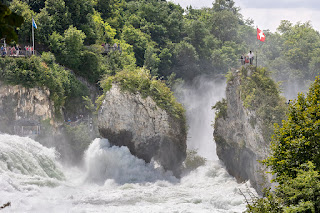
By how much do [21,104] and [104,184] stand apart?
10.5 meters

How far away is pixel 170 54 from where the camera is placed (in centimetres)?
7712

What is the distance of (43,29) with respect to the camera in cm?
5884

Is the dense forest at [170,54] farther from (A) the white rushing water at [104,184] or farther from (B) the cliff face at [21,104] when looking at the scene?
(A) the white rushing water at [104,184]

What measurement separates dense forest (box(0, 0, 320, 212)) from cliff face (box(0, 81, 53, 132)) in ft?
2.70

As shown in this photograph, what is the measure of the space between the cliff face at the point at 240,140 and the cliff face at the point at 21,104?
50.6 feet

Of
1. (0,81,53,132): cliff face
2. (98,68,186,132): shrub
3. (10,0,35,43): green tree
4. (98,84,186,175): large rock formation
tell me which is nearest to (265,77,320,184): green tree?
(98,84,186,175): large rock formation

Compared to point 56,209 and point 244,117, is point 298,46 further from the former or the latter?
point 56,209

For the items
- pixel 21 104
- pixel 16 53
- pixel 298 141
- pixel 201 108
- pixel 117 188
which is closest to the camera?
pixel 298 141

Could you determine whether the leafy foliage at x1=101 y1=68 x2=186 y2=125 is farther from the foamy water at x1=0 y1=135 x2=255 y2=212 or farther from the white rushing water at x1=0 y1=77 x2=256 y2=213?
the foamy water at x1=0 y1=135 x2=255 y2=212

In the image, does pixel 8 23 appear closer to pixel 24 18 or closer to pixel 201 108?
pixel 24 18

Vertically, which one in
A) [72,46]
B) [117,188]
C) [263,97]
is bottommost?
[117,188]

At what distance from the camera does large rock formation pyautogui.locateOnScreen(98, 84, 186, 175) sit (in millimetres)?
47219

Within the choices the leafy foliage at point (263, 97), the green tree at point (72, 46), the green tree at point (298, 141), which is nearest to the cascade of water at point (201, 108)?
the green tree at point (72, 46)

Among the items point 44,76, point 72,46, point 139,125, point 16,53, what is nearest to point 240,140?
point 139,125
